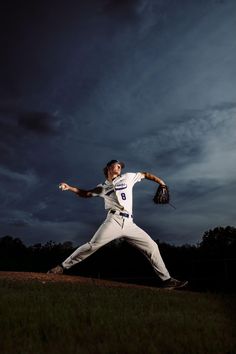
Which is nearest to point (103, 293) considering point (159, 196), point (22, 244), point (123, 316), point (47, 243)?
point (123, 316)

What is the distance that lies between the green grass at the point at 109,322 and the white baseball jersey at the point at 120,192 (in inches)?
68.0

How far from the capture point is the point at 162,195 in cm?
1012

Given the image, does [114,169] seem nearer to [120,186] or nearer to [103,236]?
[120,186]

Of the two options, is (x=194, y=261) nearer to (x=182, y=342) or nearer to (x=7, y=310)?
(x=7, y=310)

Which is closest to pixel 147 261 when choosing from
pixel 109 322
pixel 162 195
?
pixel 162 195

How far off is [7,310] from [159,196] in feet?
15.2

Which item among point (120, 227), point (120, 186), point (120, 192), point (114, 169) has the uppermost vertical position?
point (114, 169)

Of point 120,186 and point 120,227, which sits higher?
point 120,186

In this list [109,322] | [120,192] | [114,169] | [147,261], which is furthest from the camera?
[147,261]

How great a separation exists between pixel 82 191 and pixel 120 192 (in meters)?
1.04

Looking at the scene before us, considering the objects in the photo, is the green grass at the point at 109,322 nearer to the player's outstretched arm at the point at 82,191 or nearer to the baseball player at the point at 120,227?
the baseball player at the point at 120,227

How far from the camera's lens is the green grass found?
4.56 m

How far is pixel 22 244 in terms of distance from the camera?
2027 centimetres

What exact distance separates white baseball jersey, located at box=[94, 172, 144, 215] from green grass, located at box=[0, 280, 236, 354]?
1728mm
